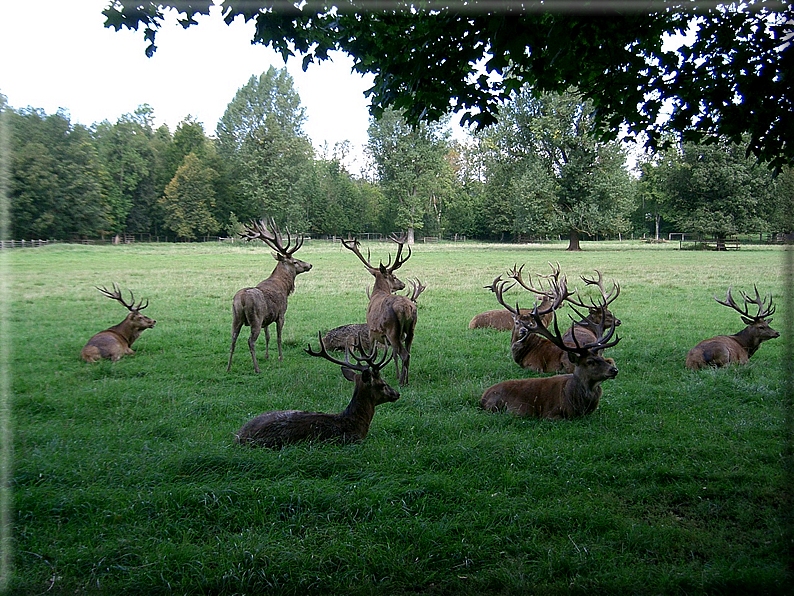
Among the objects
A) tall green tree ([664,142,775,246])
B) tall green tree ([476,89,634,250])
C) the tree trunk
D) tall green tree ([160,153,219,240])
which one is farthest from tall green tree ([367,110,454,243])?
tall green tree ([160,153,219,240])

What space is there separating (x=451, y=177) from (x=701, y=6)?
35.7 m

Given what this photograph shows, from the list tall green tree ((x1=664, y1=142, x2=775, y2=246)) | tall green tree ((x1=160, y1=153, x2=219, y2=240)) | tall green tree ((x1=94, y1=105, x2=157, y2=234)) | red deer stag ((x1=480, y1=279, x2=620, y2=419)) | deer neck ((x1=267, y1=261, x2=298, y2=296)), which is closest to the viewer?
red deer stag ((x1=480, y1=279, x2=620, y2=419))

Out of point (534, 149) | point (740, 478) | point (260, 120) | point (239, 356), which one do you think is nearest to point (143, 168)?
point (260, 120)

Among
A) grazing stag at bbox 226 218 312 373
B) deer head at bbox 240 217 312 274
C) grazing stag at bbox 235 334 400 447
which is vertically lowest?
grazing stag at bbox 235 334 400 447

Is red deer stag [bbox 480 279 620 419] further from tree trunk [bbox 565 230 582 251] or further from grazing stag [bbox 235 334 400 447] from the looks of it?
tree trunk [bbox 565 230 582 251]

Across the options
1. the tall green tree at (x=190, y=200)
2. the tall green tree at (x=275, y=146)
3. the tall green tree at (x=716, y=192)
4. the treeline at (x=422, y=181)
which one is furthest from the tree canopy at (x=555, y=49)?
the tall green tree at (x=190, y=200)

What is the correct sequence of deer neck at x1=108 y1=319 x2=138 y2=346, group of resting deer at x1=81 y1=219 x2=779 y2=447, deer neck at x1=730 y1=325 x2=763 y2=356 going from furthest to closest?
deer neck at x1=108 y1=319 x2=138 y2=346
deer neck at x1=730 y1=325 x2=763 y2=356
group of resting deer at x1=81 y1=219 x2=779 y2=447

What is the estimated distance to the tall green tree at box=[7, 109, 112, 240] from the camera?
7953mm

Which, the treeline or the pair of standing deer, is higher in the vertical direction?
the treeline

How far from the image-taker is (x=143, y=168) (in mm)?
45656

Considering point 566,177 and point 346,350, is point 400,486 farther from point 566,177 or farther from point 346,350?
point 566,177

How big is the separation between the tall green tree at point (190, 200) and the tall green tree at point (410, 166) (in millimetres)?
19121

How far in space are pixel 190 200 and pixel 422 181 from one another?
23.4 meters

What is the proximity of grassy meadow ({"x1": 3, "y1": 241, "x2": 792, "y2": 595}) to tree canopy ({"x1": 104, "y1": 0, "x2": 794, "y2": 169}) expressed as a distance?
99.1 inches
